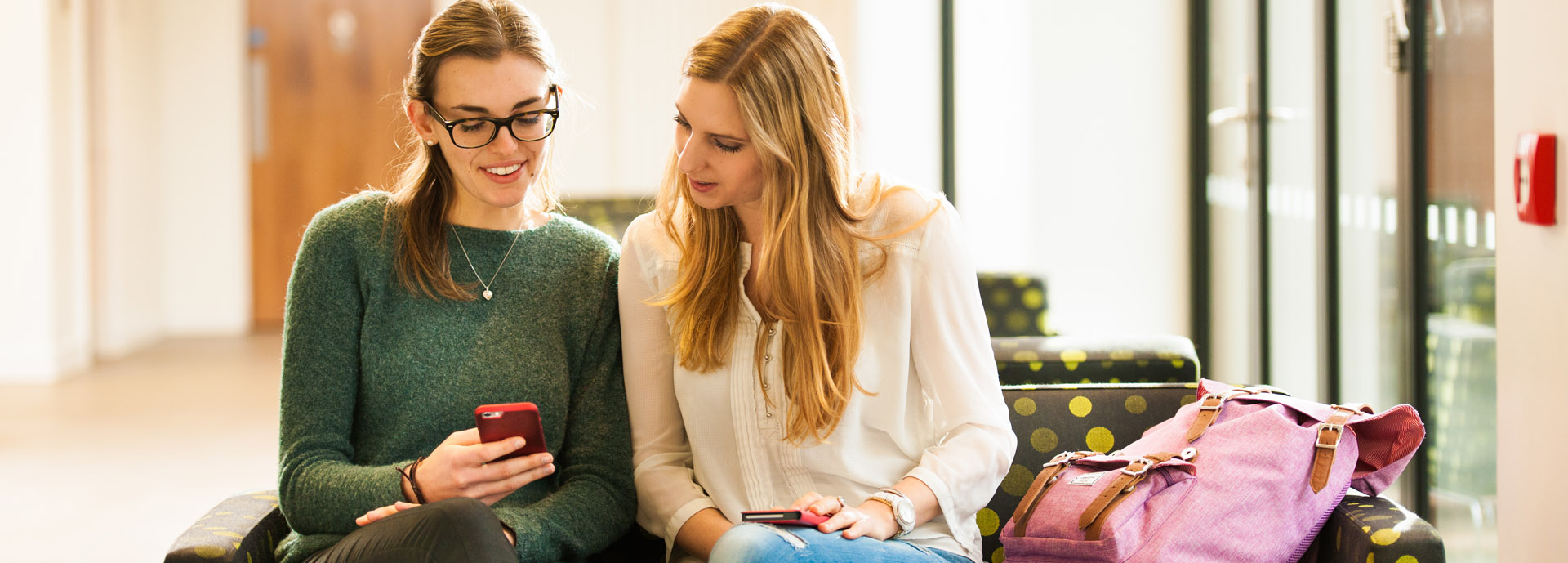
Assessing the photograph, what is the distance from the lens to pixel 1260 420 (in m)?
1.69

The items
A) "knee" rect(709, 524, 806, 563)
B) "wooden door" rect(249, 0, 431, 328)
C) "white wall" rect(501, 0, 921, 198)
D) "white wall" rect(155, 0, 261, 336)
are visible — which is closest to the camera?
"knee" rect(709, 524, 806, 563)

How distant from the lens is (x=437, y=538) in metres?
1.46

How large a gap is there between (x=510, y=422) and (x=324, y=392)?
1.06 feet

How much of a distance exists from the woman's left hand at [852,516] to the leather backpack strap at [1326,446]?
533 mm

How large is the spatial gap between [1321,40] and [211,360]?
5.55 metres

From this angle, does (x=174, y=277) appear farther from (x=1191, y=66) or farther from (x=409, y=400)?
(x=409, y=400)

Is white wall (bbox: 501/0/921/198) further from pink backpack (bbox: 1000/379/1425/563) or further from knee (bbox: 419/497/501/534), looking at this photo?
knee (bbox: 419/497/501/534)

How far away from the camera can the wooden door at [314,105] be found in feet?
24.6

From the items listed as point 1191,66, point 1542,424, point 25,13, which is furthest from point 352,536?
point 25,13

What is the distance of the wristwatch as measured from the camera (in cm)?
162

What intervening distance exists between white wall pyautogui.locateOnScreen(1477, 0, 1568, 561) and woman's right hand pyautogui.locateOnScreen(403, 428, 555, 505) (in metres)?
1.27

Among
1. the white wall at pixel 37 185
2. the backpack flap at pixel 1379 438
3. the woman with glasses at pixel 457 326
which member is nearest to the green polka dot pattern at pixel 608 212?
the woman with glasses at pixel 457 326

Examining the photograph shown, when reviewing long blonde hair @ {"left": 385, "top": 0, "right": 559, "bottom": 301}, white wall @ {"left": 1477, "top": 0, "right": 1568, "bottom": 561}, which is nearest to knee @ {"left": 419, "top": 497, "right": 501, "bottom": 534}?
long blonde hair @ {"left": 385, "top": 0, "right": 559, "bottom": 301}

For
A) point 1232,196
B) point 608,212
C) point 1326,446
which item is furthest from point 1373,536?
point 1232,196
